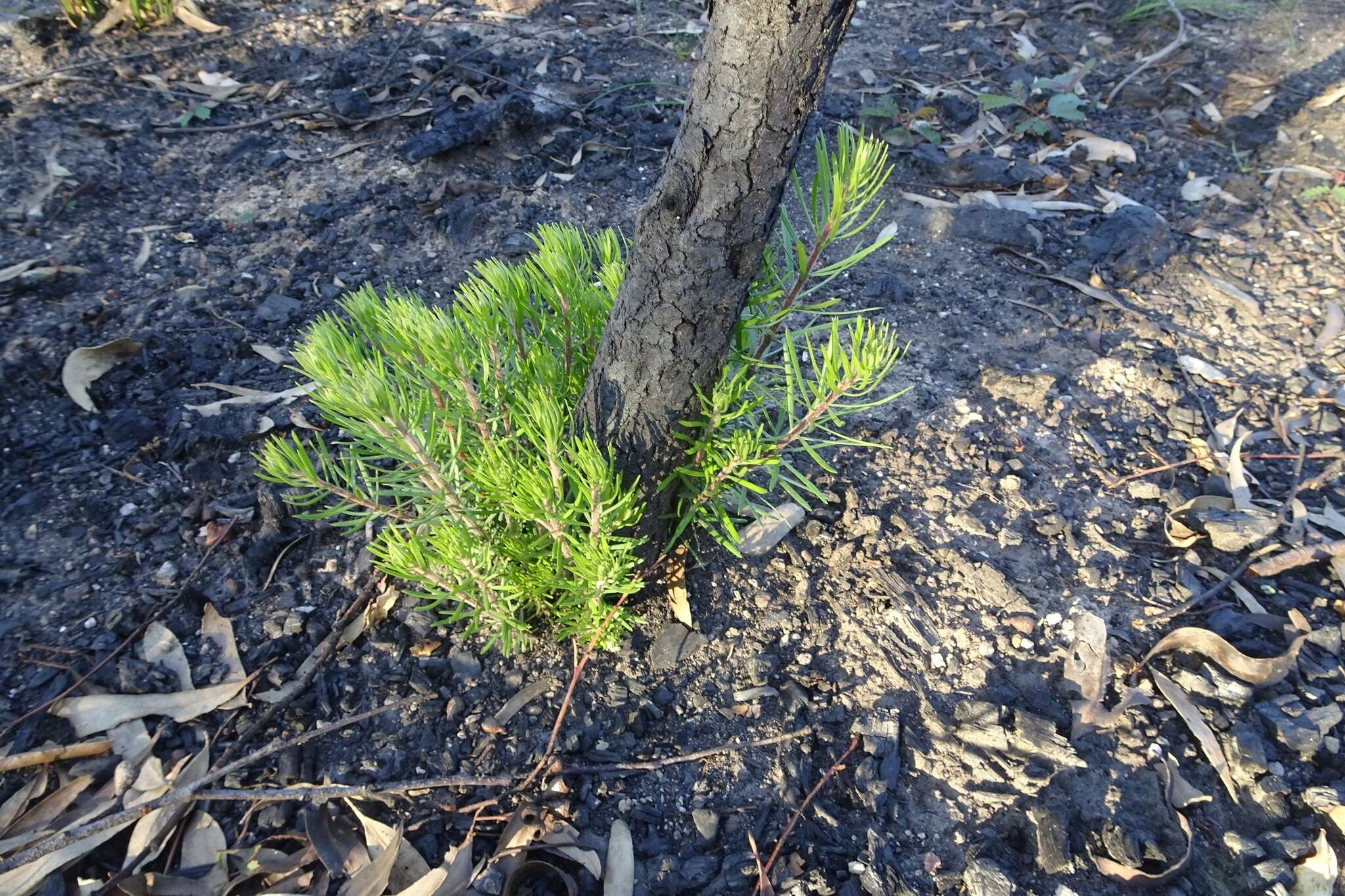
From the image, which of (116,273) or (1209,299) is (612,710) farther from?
(1209,299)

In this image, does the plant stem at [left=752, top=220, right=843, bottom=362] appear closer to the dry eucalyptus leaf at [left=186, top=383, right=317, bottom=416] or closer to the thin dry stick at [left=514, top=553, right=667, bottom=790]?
the thin dry stick at [left=514, top=553, right=667, bottom=790]

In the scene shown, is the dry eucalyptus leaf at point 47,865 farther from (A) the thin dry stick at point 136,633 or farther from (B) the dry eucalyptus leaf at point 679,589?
(B) the dry eucalyptus leaf at point 679,589

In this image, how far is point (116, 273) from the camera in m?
2.92

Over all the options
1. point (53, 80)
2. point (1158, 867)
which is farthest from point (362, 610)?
point (53, 80)

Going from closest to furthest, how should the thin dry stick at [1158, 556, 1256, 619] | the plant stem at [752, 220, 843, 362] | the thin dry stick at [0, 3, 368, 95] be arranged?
the plant stem at [752, 220, 843, 362] < the thin dry stick at [1158, 556, 1256, 619] < the thin dry stick at [0, 3, 368, 95]

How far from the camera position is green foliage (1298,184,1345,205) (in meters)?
3.65

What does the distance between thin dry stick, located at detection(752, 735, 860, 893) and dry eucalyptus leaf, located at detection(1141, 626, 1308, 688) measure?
0.79 metres

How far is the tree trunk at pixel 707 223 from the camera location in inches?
48.6

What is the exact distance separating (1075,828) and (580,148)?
3071mm

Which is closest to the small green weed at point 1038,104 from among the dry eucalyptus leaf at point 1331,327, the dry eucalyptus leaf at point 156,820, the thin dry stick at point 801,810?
the dry eucalyptus leaf at point 1331,327

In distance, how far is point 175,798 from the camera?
1671 millimetres

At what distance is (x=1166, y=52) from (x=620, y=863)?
4913 millimetres

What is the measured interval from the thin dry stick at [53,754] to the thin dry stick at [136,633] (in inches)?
3.4

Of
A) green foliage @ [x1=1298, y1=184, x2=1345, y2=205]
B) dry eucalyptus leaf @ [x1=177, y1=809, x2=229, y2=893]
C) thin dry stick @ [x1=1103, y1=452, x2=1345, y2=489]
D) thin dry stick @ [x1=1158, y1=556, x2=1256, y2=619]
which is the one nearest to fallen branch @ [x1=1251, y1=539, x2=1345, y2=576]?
thin dry stick @ [x1=1158, y1=556, x2=1256, y2=619]
